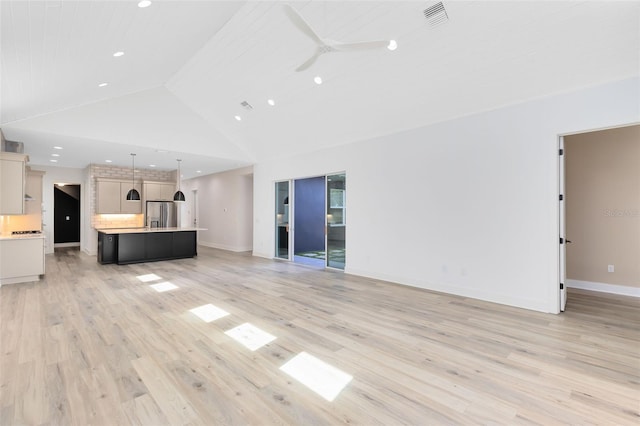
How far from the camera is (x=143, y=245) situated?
809 cm

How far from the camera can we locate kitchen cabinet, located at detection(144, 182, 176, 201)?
33.6 feet

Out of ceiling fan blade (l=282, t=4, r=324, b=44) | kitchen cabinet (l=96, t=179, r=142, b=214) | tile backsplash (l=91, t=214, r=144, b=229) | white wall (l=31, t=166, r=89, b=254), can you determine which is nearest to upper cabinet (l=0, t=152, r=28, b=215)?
kitchen cabinet (l=96, t=179, r=142, b=214)

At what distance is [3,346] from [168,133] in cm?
539

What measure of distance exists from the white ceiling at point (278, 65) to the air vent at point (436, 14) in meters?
0.07

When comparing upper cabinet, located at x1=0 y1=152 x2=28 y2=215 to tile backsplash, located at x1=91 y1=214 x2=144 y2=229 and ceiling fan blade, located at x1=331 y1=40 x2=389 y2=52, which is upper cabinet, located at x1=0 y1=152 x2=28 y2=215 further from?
ceiling fan blade, located at x1=331 y1=40 x2=389 y2=52

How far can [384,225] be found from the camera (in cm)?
591

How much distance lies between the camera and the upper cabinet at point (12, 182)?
18.2 feet

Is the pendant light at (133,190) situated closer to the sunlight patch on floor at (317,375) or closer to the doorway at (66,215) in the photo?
the doorway at (66,215)

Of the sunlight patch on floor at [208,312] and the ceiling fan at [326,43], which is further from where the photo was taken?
the sunlight patch on floor at [208,312]

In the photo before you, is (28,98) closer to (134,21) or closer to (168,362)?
(134,21)

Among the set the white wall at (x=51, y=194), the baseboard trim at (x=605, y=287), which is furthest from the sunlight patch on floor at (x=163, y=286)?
the baseboard trim at (x=605, y=287)

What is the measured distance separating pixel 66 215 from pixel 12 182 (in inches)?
304

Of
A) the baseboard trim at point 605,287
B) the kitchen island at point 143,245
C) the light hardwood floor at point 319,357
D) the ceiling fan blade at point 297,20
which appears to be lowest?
the light hardwood floor at point 319,357

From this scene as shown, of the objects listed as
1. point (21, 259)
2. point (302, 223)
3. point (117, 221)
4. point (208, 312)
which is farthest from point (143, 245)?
point (208, 312)
